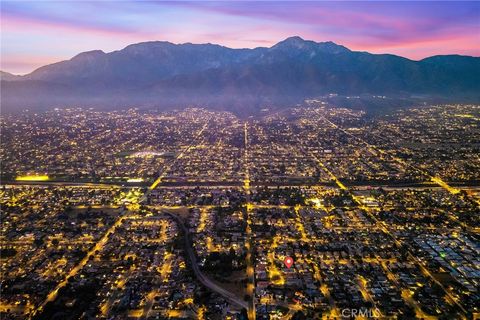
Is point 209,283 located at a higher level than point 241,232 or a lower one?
lower

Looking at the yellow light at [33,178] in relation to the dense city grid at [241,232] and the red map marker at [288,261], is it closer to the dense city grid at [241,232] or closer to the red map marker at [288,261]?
the dense city grid at [241,232]

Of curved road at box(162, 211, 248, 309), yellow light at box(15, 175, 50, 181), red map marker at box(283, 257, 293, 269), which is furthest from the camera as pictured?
yellow light at box(15, 175, 50, 181)

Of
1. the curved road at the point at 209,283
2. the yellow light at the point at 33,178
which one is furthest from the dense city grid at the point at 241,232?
the yellow light at the point at 33,178

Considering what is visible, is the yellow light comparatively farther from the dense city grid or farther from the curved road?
the curved road

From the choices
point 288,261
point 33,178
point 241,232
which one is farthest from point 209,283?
point 33,178

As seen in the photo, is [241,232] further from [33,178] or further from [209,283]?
[33,178]

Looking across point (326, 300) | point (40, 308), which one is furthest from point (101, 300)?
point (326, 300)

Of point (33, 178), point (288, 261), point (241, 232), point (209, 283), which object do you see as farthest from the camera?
point (33, 178)

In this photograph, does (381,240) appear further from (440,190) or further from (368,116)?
(368,116)

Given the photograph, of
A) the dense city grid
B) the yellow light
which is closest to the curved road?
the dense city grid

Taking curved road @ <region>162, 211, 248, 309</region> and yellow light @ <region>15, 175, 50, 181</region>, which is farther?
yellow light @ <region>15, 175, 50, 181</region>
